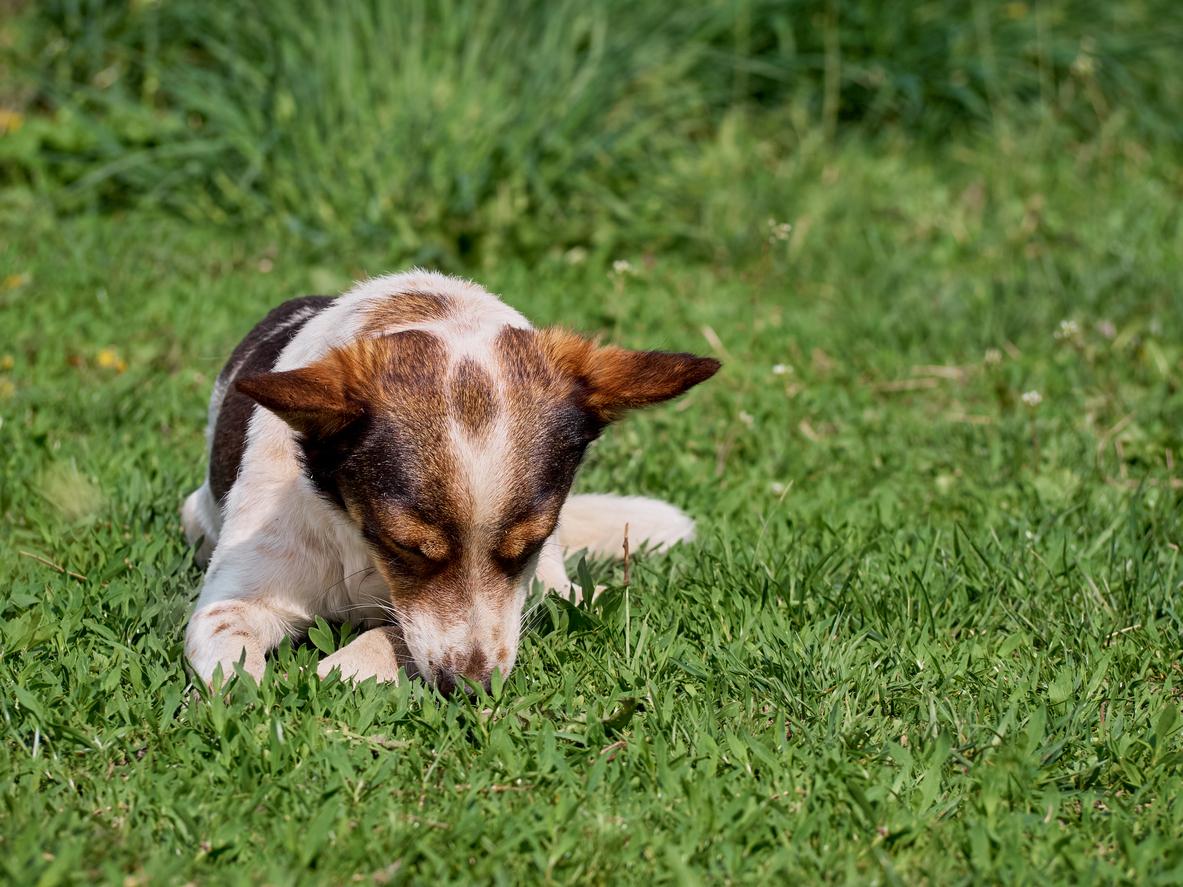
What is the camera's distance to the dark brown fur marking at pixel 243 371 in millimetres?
4193

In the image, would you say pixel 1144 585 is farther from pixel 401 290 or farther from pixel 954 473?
pixel 401 290

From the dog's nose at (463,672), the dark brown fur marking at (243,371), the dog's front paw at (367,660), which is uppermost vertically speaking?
the dark brown fur marking at (243,371)

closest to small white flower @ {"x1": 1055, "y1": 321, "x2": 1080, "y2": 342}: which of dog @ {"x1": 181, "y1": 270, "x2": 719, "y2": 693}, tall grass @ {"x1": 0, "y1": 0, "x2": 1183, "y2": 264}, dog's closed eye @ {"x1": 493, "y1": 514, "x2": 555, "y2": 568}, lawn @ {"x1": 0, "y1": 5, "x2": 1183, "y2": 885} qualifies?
lawn @ {"x1": 0, "y1": 5, "x2": 1183, "y2": 885}

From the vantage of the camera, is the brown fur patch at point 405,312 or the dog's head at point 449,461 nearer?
the dog's head at point 449,461

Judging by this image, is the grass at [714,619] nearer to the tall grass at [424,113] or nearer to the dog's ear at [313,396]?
the tall grass at [424,113]

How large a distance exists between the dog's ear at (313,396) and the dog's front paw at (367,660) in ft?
1.88

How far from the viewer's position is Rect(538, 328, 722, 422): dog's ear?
3623 mm

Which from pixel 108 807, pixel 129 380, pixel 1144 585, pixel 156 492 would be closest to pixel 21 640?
pixel 108 807

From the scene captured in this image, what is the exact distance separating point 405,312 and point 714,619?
1.21 meters

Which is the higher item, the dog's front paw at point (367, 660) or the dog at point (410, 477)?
the dog at point (410, 477)

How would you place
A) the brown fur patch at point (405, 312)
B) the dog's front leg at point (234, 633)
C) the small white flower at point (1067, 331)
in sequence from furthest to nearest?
the small white flower at point (1067, 331) → the brown fur patch at point (405, 312) → the dog's front leg at point (234, 633)

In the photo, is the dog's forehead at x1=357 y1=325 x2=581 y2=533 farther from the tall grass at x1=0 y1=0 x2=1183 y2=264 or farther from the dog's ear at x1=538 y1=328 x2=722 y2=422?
the tall grass at x1=0 y1=0 x2=1183 y2=264

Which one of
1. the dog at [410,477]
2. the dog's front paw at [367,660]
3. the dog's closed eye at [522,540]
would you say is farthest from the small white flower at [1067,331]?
the dog's front paw at [367,660]

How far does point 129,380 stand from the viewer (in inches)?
227
